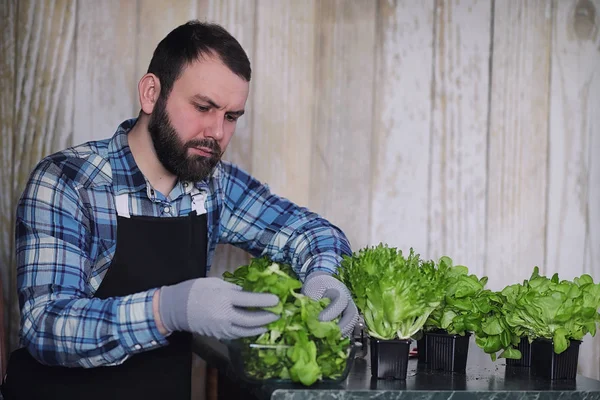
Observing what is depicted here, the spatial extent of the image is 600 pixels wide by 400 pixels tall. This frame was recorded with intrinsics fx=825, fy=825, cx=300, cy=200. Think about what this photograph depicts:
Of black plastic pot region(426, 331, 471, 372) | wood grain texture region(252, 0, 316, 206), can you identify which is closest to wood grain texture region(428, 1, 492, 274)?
wood grain texture region(252, 0, 316, 206)

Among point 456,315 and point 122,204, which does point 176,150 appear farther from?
point 456,315

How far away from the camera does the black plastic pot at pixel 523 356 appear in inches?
70.6

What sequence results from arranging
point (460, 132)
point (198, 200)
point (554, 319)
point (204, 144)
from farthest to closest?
point (460, 132), point (198, 200), point (204, 144), point (554, 319)

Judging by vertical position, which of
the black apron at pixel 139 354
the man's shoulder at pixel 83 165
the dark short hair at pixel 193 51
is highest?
the dark short hair at pixel 193 51

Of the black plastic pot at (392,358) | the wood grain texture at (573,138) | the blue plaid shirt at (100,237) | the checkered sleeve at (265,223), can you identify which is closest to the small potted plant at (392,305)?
the black plastic pot at (392,358)

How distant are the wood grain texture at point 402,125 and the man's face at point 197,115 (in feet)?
2.43

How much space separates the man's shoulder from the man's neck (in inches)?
3.2

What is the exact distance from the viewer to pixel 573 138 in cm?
277

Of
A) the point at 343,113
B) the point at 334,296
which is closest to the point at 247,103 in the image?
the point at 343,113

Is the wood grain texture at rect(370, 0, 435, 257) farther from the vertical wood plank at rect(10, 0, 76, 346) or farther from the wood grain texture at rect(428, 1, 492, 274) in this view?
the vertical wood plank at rect(10, 0, 76, 346)

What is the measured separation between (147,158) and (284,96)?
0.65 m

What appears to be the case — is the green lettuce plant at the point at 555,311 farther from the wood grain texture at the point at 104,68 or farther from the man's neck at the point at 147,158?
the wood grain texture at the point at 104,68

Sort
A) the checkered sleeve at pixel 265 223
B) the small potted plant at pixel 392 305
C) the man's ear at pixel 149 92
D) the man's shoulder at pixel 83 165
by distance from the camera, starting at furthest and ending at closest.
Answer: the checkered sleeve at pixel 265 223 → the man's ear at pixel 149 92 → the man's shoulder at pixel 83 165 → the small potted plant at pixel 392 305

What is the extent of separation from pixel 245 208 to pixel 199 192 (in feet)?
0.53
